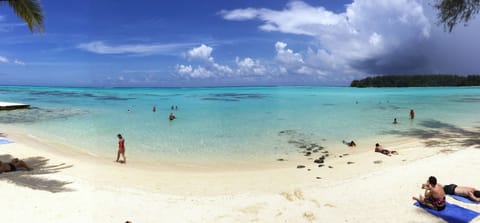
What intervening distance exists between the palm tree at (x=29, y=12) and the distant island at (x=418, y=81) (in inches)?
7675

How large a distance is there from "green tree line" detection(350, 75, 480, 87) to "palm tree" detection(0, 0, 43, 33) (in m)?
195

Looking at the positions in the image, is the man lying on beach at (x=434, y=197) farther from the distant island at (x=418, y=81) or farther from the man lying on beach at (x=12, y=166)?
the distant island at (x=418, y=81)

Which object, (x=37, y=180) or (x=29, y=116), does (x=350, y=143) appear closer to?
(x=37, y=180)

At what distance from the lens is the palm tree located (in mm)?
9094

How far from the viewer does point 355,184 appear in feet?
28.6

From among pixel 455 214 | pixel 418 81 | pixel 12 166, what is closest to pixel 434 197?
pixel 455 214

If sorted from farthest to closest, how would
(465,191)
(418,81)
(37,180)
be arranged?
(418,81) → (37,180) → (465,191)

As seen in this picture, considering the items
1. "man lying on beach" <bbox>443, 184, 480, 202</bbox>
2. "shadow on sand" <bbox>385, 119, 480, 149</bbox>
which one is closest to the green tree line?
"shadow on sand" <bbox>385, 119, 480, 149</bbox>

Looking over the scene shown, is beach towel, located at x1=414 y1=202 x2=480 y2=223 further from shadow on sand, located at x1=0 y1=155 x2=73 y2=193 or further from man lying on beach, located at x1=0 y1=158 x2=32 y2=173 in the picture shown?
man lying on beach, located at x1=0 y1=158 x2=32 y2=173

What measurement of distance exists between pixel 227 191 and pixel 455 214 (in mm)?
5819

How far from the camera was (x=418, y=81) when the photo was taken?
175 m

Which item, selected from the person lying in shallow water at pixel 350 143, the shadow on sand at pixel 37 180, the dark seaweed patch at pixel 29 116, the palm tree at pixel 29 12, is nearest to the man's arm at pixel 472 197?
the person lying in shallow water at pixel 350 143

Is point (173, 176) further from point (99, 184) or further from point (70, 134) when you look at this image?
point (70, 134)

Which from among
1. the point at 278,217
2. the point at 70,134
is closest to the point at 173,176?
the point at 278,217
